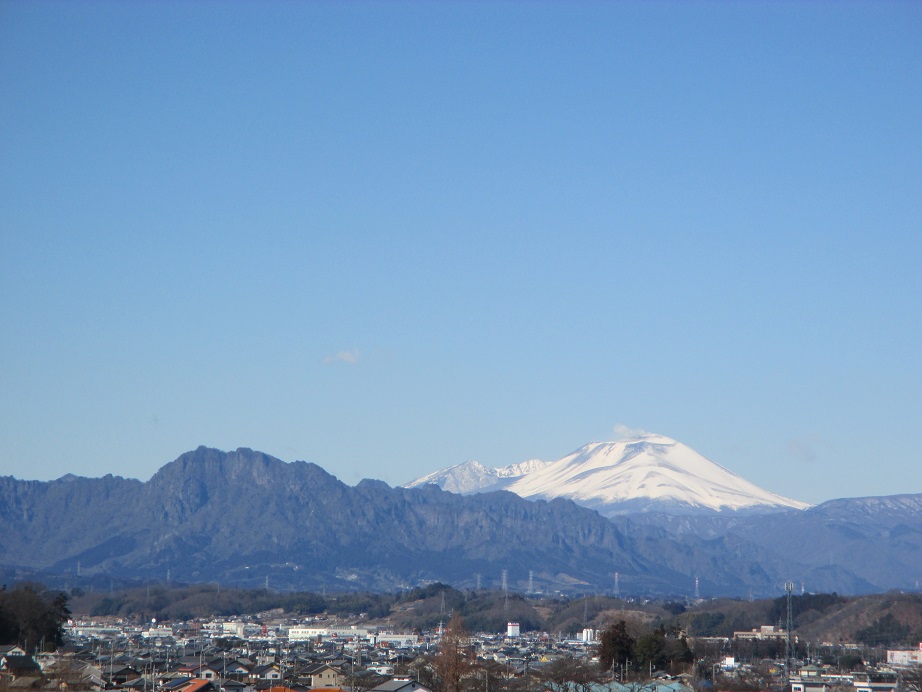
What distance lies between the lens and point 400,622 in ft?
431

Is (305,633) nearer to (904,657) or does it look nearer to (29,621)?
(904,657)

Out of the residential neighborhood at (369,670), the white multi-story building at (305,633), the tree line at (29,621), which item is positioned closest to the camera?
the residential neighborhood at (369,670)

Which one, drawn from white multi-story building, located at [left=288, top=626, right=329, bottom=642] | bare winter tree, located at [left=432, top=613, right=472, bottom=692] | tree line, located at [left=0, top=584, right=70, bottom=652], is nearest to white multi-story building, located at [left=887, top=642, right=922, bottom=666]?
bare winter tree, located at [left=432, top=613, right=472, bottom=692]

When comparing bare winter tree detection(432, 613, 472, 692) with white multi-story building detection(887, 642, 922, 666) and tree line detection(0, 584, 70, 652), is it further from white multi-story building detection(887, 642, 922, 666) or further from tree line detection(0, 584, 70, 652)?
white multi-story building detection(887, 642, 922, 666)

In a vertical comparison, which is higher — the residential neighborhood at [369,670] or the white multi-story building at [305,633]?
the white multi-story building at [305,633]

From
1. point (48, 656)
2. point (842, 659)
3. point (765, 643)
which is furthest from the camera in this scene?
point (765, 643)

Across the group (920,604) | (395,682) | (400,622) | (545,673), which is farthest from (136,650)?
(920,604)

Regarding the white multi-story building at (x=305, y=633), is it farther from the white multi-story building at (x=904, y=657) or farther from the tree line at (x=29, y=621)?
the white multi-story building at (x=904, y=657)

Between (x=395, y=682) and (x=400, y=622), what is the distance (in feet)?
274

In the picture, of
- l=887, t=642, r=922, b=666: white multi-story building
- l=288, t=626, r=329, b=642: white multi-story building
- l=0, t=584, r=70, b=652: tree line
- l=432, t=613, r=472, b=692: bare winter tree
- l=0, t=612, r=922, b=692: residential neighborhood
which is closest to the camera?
l=432, t=613, r=472, b=692: bare winter tree

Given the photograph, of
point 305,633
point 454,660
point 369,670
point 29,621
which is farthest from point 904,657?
point 29,621

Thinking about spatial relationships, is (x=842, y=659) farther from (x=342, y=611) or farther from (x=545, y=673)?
(x=342, y=611)

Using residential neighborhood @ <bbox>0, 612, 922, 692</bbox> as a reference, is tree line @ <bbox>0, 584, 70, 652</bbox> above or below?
above

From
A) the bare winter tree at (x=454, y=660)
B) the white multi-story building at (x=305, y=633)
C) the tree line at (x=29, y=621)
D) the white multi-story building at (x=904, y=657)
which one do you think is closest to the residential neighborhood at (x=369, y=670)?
the white multi-story building at (x=904, y=657)
